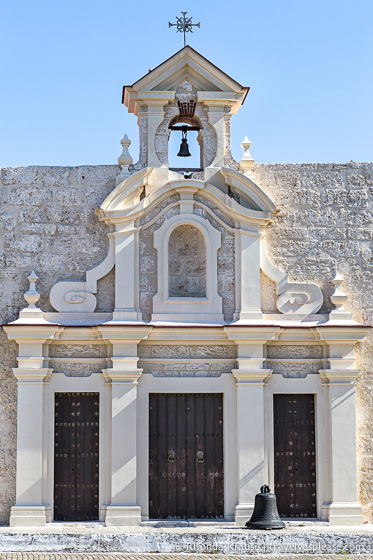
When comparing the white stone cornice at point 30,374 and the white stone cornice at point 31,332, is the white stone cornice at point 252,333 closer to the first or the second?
the white stone cornice at point 31,332

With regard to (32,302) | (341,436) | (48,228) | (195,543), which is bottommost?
(195,543)

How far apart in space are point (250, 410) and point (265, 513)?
1641 mm

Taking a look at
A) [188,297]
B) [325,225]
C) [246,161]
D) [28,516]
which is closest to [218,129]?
[246,161]

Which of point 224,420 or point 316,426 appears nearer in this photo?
point 224,420

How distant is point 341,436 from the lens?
15.0 meters

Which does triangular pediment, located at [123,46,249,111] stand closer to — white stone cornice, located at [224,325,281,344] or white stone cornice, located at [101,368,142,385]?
white stone cornice, located at [224,325,281,344]

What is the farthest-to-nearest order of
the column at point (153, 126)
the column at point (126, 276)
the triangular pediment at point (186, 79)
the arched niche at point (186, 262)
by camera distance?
the arched niche at point (186, 262)
the column at point (153, 126)
the triangular pediment at point (186, 79)
the column at point (126, 276)

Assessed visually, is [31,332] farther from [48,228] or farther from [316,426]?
[316,426]

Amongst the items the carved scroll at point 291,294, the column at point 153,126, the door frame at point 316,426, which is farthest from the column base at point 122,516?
the column at point 153,126

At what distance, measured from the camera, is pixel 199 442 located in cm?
1512

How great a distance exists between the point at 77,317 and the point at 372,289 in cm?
463

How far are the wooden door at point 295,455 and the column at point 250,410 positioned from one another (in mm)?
384

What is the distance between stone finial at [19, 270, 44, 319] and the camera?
14.9 m

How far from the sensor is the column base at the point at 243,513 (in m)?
14.7
